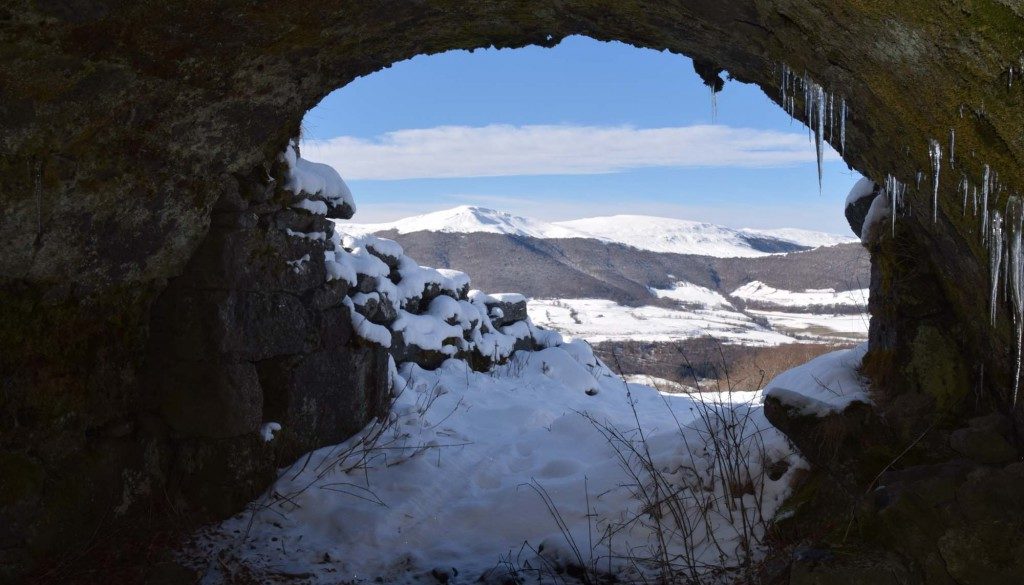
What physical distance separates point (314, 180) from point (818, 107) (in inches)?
127

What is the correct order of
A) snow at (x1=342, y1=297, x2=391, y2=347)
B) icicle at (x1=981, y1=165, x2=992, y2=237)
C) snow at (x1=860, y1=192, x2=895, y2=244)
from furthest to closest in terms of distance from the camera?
1. snow at (x1=342, y1=297, x2=391, y2=347)
2. snow at (x1=860, y1=192, x2=895, y2=244)
3. icicle at (x1=981, y1=165, x2=992, y2=237)

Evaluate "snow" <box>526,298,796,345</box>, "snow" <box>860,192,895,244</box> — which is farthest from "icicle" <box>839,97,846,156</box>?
"snow" <box>526,298,796,345</box>

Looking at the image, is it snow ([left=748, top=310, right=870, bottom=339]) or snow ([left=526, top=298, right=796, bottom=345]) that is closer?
snow ([left=526, top=298, right=796, bottom=345])

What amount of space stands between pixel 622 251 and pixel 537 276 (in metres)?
11.6

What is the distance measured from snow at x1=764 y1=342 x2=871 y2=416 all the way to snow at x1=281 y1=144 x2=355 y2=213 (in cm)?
308

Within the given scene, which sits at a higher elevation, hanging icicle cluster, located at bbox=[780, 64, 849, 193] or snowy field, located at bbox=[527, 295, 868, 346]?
hanging icicle cluster, located at bbox=[780, 64, 849, 193]

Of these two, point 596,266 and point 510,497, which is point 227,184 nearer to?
point 510,497

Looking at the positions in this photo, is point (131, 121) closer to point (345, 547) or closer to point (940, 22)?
point (345, 547)

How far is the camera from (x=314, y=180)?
16.3 feet

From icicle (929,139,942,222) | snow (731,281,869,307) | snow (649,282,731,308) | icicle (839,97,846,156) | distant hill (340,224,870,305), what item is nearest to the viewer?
icicle (929,139,942,222)

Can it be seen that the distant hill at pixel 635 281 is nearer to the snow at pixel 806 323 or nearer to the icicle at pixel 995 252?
the snow at pixel 806 323

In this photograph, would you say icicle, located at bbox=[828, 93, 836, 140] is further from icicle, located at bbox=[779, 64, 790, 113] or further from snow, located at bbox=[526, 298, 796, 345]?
snow, located at bbox=[526, 298, 796, 345]

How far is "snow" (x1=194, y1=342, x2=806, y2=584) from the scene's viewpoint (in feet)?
12.2

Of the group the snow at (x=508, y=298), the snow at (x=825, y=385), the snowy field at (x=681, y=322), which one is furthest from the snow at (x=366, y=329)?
the snowy field at (x=681, y=322)
